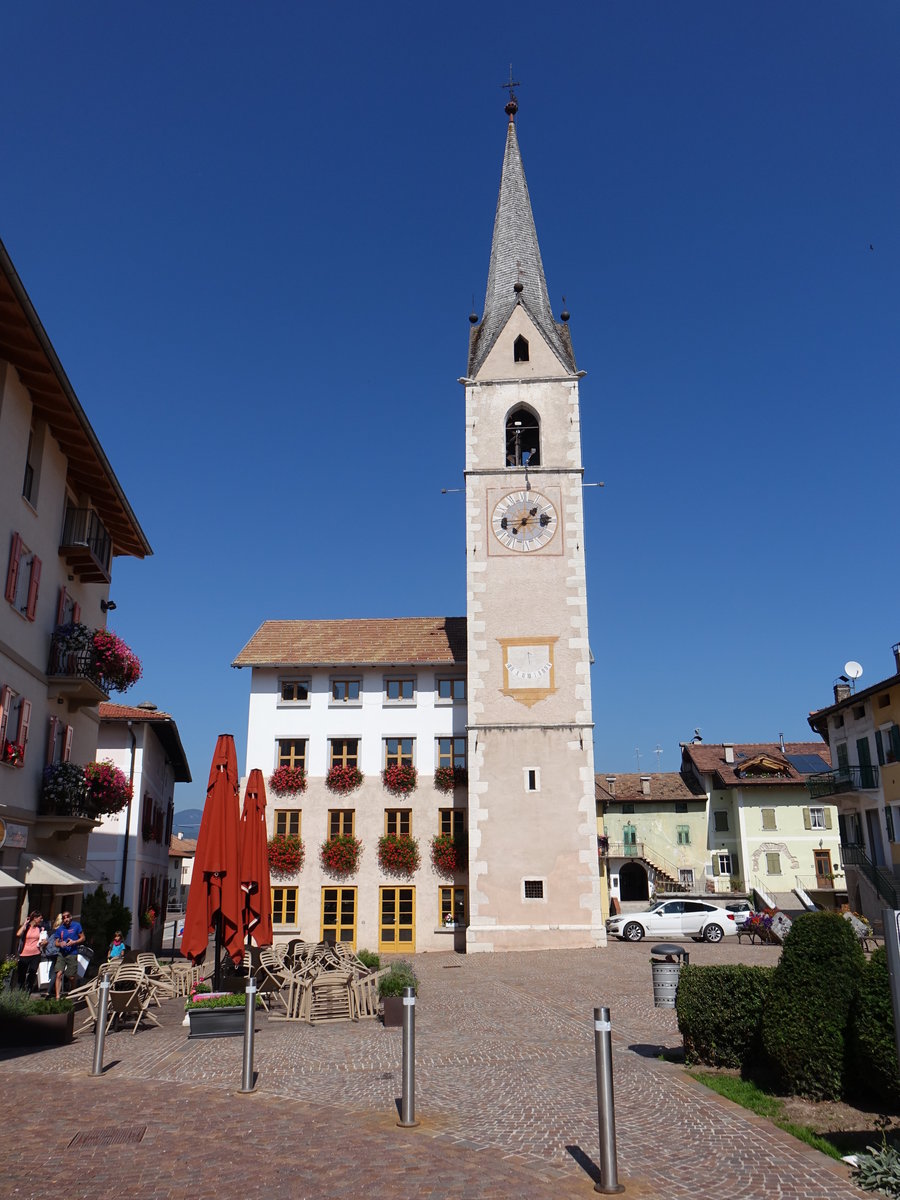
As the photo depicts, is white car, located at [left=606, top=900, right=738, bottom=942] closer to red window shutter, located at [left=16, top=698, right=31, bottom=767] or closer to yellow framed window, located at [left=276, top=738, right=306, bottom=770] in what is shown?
yellow framed window, located at [left=276, top=738, right=306, bottom=770]

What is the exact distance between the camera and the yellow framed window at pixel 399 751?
3453cm

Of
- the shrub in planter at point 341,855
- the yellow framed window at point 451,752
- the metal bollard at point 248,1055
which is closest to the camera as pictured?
the metal bollard at point 248,1055

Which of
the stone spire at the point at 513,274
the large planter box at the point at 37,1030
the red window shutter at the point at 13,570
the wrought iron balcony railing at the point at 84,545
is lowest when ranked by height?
the large planter box at the point at 37,1030

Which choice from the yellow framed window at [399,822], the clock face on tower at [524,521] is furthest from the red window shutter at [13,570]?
the clock face on tower at [524,521]

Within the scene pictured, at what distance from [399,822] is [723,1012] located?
2379 centimetres

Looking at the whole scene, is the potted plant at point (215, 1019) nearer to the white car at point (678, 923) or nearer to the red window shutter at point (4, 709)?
the red window shutter at point (4, 709)

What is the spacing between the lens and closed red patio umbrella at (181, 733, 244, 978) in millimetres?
15836

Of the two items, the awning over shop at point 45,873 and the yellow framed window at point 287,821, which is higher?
the yellow framed window at point 287,821

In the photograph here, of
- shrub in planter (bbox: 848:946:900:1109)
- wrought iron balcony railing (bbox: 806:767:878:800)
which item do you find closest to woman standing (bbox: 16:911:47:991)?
shrub in planter (bbox: 848:946:900:1109)

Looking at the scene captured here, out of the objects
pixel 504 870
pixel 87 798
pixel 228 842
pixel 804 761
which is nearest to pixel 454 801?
pixel 504 870

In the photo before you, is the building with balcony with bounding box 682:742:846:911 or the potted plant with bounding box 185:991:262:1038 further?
the building with balcony with bounding box 682:742:846:911

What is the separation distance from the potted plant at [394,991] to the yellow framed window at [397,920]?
16.0 m

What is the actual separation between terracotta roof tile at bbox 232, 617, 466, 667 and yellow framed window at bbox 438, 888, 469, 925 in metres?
7.99

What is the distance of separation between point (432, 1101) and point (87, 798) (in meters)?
12.9
